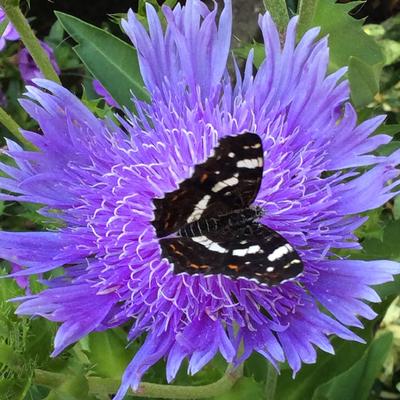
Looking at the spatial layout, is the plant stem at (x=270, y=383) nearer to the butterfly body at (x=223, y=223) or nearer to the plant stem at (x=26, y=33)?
the butterfly body at (x=223, y=223)

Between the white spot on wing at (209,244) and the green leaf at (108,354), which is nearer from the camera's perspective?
the white spot on wing at (209,244)

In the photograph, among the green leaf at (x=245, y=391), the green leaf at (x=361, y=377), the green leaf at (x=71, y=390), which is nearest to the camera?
the green leaf at (x=71, y=390)

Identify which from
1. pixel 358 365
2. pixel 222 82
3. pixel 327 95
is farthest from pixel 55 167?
pixel 358 365

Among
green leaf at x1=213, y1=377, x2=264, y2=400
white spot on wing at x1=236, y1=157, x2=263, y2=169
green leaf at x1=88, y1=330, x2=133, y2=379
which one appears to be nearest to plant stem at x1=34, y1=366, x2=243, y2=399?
green leaf at x1=213, y1=377, x2=264, y2=400

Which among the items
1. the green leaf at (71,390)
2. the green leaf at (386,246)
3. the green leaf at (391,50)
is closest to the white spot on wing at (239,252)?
the green leaf at (71,390)

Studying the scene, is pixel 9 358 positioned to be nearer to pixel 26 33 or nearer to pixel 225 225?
pixel 225 225

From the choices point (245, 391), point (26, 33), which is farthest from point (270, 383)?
point (26, 33)
